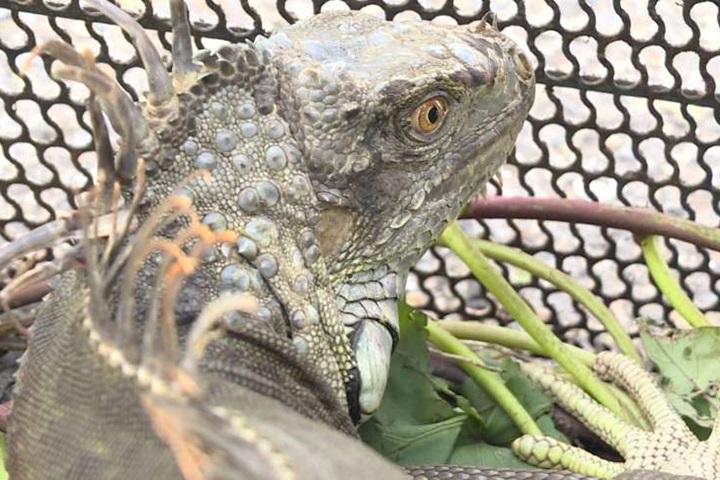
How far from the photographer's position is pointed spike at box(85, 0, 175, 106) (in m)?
1.45

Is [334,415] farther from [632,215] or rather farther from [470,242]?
[632,215]

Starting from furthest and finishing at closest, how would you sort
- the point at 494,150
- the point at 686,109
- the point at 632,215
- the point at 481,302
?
the point at 481,302 < the point at 686,109 < the point at 632,215 < the point at 494,150

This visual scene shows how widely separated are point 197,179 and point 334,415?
356 millimetres

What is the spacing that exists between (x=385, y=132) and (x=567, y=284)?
102 centimetres

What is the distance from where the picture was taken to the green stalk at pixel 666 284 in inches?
97.1

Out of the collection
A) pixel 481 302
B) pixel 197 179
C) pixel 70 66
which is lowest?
pixel 481 302

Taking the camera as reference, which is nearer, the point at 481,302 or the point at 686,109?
the point at 686,109

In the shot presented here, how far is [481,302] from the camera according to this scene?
2.82 meters

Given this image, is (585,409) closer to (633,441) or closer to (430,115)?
(633,441)

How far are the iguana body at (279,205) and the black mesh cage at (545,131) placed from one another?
25.7 inches

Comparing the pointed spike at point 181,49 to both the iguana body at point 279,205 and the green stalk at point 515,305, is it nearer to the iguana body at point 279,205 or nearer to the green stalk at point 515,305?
the iguana body at point 279,205

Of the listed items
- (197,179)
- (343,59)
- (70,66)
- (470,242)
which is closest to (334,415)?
(197,179)

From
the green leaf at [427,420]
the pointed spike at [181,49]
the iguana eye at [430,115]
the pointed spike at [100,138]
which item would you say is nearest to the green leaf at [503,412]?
the green leaf at [427,420]

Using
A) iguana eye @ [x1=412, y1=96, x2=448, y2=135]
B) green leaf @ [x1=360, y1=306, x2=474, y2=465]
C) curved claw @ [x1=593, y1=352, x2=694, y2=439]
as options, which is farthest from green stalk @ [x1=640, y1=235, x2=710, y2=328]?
iguana eye @ [x1=412, y1=96, x2=448, y2=135]
